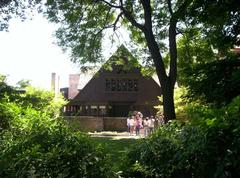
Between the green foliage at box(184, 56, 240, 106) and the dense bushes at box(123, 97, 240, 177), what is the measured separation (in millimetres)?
4743

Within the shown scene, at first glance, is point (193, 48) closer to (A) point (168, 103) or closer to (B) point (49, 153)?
(A) point (168, 103)

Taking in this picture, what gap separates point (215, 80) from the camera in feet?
32.4

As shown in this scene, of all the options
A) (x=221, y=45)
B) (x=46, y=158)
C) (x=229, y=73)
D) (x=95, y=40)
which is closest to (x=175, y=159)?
(x=46, y=158)

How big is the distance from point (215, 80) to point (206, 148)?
6.31 meters

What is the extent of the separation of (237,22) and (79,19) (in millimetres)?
19107

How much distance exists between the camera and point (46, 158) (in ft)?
15.7

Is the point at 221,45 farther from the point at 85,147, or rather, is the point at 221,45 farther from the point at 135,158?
the point at 85,147

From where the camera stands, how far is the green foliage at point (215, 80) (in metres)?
9.53

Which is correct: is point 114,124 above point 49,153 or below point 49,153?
above

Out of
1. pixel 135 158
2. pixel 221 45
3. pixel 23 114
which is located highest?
pixel 221 45

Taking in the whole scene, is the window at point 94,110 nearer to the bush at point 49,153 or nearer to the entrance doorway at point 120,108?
the entrance doorway at point 120,108

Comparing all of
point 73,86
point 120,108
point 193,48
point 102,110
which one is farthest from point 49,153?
point 73,86

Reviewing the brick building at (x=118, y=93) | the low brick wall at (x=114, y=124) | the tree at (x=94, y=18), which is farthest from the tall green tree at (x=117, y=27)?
the brick building at (x=118, y=93)

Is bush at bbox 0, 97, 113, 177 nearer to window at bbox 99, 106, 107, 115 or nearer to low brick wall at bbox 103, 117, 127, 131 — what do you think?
low brick wall at bbox 103, 117, 127, 131
